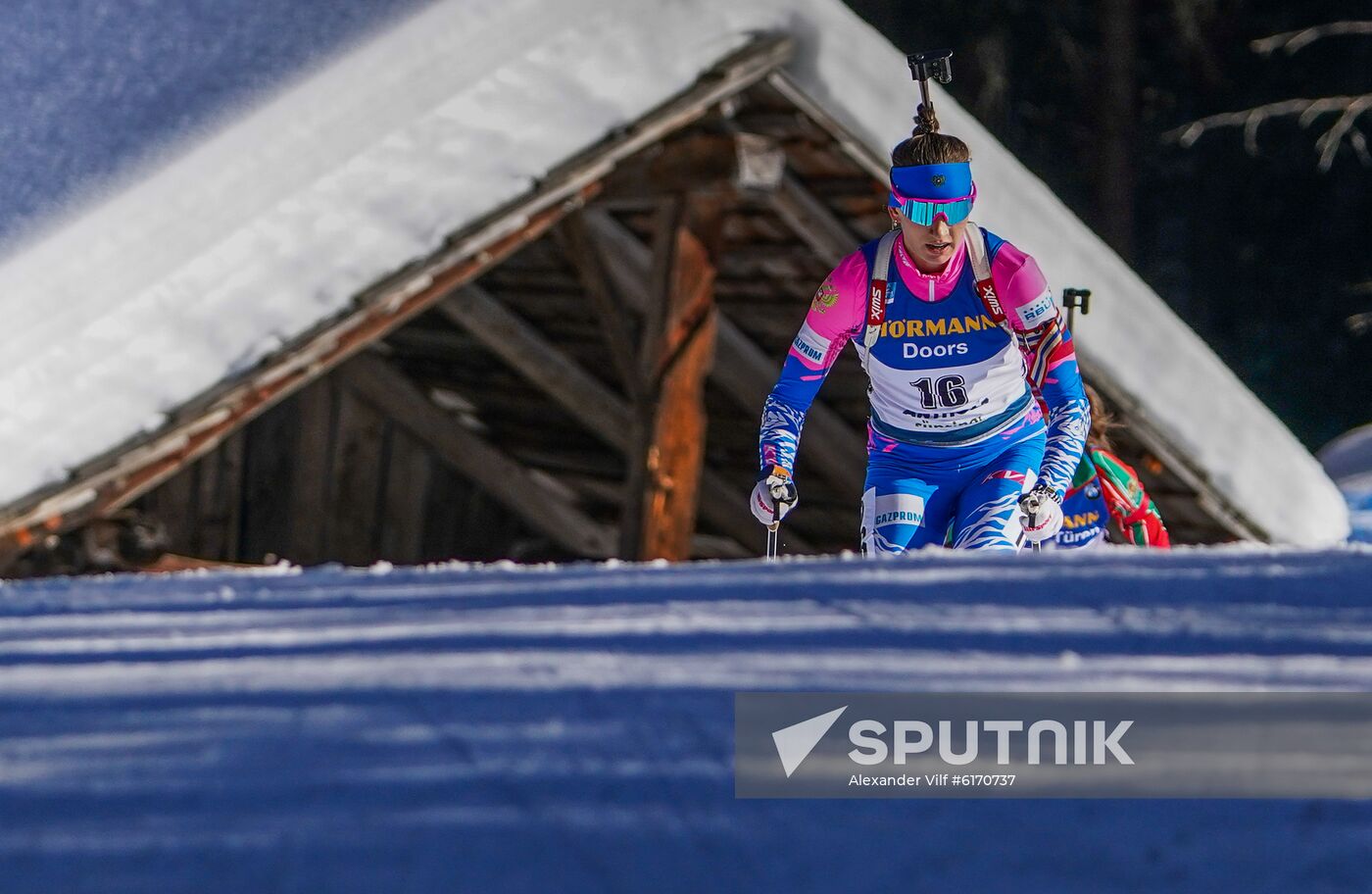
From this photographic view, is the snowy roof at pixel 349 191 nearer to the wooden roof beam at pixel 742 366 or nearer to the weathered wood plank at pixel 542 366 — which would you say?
the wooden roof beam at pixel 742 366

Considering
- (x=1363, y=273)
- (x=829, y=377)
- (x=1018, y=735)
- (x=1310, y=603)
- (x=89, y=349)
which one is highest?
(x=1363, y=273)

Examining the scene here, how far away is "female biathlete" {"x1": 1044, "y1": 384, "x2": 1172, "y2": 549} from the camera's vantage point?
12.3 feet

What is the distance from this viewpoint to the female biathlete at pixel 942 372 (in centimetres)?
291

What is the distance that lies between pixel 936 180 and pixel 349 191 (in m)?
1.64

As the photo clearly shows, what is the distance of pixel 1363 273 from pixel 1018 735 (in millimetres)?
15582

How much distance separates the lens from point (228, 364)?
11.1 ft

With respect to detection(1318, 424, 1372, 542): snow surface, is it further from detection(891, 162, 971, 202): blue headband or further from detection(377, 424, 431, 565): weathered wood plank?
detection(377, 424, 431, 565): weathered wood plank

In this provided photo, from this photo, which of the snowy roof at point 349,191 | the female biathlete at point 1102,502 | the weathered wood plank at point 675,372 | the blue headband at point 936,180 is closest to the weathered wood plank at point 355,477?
the weathered wood plank at point 675,372

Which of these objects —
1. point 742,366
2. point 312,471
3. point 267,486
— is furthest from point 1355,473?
point 267,486

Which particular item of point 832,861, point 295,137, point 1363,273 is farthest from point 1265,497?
point 1363,273

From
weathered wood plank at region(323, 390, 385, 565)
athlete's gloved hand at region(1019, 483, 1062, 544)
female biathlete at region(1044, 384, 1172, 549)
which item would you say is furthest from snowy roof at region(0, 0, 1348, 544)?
weathered wood plank at region(323, 390, 385, 565)

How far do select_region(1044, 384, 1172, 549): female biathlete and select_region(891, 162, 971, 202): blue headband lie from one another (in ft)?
3.27

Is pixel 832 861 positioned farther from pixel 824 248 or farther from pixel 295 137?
pixel 824 248

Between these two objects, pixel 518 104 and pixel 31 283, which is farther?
pixel 518 104
